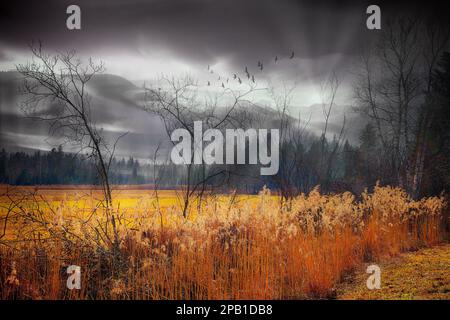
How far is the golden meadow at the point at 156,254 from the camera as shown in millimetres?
3789

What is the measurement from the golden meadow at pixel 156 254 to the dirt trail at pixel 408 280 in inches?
9.1

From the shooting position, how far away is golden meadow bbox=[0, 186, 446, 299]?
3789 mm

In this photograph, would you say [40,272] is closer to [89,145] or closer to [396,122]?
[89,145]

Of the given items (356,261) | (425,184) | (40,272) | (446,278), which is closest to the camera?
(40,272)

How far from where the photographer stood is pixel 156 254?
4.41 metres

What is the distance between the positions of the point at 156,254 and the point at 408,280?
10.4 ft

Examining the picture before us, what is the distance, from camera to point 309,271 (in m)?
4.15

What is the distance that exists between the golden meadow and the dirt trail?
231 millimetres

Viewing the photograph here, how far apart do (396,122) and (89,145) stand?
8.35 meters

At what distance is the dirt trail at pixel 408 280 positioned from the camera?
161 inches

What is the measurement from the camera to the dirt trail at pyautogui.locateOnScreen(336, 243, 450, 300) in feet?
13.4

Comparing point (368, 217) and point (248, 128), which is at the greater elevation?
point (248, 128)

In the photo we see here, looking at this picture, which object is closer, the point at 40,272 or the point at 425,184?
the point at 40,272
